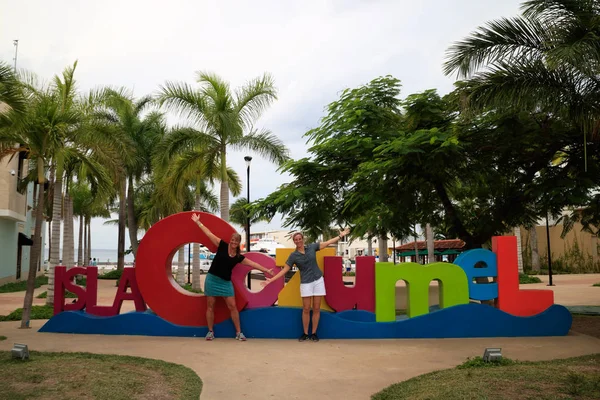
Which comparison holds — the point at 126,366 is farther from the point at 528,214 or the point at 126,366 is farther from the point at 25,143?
the point at 528,214

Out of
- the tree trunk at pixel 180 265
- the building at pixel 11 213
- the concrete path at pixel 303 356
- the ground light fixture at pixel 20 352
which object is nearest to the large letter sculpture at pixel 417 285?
the concrete path at pixel 303 356

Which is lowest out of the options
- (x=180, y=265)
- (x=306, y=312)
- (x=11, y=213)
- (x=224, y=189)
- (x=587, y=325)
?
(x=587, y=325)

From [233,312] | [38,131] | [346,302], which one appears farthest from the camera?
A: [38,131]

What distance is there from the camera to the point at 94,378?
5898 millimetres

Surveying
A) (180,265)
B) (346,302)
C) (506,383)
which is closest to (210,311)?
(346,302)

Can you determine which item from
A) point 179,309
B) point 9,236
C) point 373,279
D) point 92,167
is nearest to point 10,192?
point 9,236

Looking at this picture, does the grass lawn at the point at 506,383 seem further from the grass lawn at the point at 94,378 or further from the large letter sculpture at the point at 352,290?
the large letter sculpture at the point at 352,290

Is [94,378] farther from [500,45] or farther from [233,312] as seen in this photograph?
[500,45]

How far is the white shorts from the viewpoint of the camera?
9156 mm

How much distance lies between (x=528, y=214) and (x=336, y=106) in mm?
6008

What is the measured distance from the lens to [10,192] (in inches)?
1054

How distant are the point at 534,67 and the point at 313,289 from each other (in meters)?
6.00

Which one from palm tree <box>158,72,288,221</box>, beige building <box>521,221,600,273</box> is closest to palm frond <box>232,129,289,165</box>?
palm tree <box>158,72,288,221</box>

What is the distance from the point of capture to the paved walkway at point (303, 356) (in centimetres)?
614
